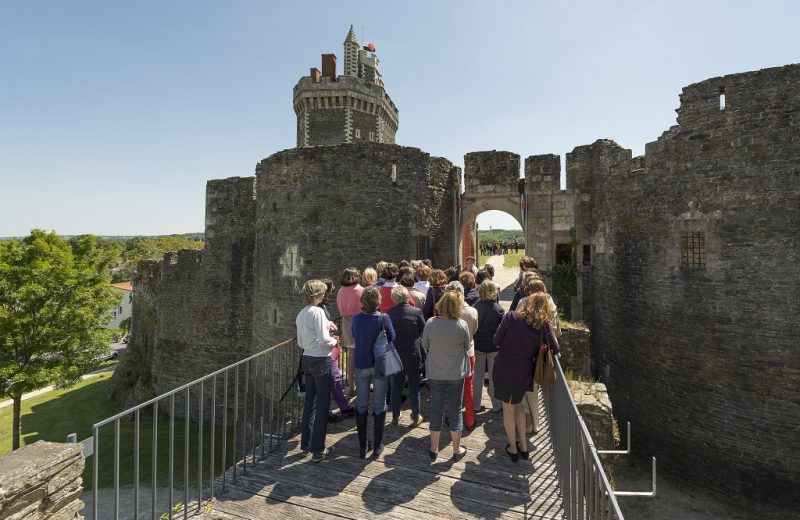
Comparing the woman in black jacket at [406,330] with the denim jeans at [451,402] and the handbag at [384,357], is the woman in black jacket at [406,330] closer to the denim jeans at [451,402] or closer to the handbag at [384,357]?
the handbag at [384,357]

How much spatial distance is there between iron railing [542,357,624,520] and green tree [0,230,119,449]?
741 inches

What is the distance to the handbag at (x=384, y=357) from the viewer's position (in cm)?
541

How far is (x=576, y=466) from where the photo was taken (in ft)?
13.6

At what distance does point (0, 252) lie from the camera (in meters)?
17.2

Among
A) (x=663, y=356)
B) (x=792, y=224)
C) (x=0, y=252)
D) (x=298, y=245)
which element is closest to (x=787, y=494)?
(x=663, y=356)

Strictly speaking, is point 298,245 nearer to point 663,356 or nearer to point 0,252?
point 663,356

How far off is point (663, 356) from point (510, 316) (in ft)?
29.9

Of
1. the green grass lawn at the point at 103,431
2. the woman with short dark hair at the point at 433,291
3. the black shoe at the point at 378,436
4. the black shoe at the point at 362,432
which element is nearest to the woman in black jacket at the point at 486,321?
the woman with short dark hair at the point at 433,291

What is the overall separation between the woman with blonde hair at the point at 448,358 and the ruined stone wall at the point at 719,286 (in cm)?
890

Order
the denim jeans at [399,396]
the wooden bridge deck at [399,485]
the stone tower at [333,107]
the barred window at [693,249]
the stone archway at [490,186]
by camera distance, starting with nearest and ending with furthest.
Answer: the wooden bridge deck at [399,485]
the denim jeans at [399,396]
the barred window at [693,249]
the stone archway at [490,186]
the stone tower at [333,107]

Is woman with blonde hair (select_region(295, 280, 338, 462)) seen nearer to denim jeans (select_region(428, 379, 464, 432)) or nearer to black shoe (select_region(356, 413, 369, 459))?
black shoe (select_region(356, 413, 369, 459))

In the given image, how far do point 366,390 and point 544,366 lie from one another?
7.28 ft

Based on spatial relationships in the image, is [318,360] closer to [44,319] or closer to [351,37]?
[44,319]

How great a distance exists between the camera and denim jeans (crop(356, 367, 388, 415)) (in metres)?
5.45
